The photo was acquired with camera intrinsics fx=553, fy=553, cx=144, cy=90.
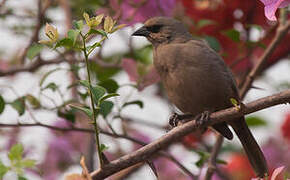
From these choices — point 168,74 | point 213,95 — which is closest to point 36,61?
point 168,74

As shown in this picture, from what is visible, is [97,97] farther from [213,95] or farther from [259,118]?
[259,118]

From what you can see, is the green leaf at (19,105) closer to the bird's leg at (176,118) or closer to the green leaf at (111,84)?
the green leaf at (111,84)

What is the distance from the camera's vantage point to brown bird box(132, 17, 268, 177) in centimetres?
251

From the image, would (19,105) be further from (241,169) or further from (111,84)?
(241,169)

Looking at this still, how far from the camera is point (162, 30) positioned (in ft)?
9.43

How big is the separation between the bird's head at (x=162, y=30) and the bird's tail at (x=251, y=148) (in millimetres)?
556

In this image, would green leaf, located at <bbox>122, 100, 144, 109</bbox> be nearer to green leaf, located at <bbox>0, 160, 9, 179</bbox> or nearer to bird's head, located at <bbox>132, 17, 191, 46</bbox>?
bird's head, located at <bbox>132, 17, 191, 46</bbox>

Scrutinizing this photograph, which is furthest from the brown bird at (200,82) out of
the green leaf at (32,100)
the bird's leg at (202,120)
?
the green leaf at (32,100)

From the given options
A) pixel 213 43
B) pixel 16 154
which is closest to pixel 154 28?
pixel 213 43

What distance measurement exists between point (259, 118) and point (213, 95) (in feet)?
4.88

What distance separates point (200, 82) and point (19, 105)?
809 millimetres

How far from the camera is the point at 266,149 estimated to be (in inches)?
140

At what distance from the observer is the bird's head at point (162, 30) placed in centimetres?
284

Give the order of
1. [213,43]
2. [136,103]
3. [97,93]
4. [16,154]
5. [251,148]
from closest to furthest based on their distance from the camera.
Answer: [97,93] < [16,154] < [136,103] < [251,148] < [213,43]
